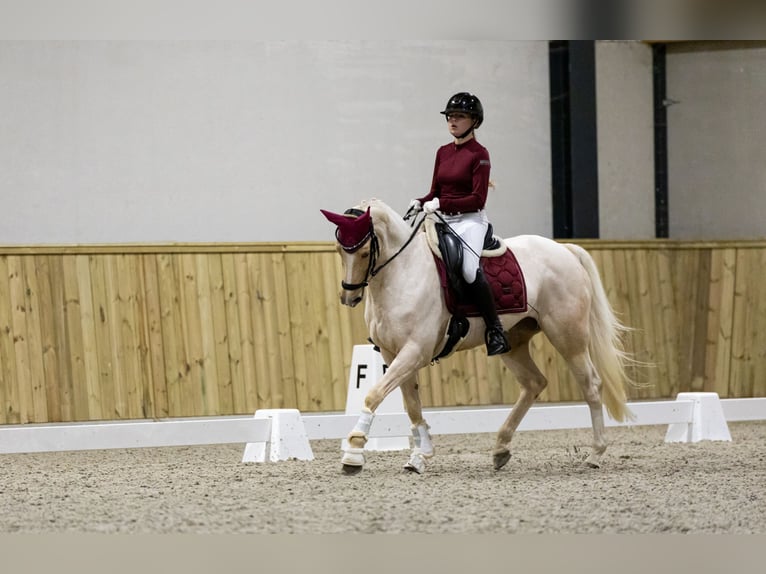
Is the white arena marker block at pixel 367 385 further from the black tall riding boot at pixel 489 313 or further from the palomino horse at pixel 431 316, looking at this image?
the black tall riding boot at pixel 489 313

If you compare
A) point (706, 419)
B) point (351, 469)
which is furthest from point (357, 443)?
point (706, 419)

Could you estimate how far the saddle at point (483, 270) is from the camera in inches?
199

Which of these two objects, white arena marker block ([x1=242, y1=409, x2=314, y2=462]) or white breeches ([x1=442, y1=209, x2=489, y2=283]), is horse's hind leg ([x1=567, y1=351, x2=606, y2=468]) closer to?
white breeches ([x1=442, y1=209, x2=489, y2=283])

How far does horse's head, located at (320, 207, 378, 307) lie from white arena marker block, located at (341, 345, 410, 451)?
5.01ft

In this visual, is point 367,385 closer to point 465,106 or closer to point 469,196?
point 469,196

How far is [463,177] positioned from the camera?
5.11 metres

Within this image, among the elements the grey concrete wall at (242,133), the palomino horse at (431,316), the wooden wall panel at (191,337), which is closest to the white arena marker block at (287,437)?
the palomino horse at (431,316)

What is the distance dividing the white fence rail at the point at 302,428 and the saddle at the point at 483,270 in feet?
3.62

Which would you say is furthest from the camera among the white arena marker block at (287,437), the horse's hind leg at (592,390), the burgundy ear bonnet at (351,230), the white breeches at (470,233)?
the white arena marker block at (287,437)

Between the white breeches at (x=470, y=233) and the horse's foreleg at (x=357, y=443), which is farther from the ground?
the white breeches at (x=470, y=233)

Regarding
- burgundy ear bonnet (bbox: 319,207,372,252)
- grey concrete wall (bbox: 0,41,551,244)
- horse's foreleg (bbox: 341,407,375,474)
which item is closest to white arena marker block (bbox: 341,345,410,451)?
horse's foreleg (bbox: 341,407,375,474)

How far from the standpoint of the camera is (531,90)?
30.4ft

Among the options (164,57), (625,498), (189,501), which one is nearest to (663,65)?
(164,57)

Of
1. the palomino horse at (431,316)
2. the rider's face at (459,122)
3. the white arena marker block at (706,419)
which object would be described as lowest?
the white arena marker block at (706,419)
